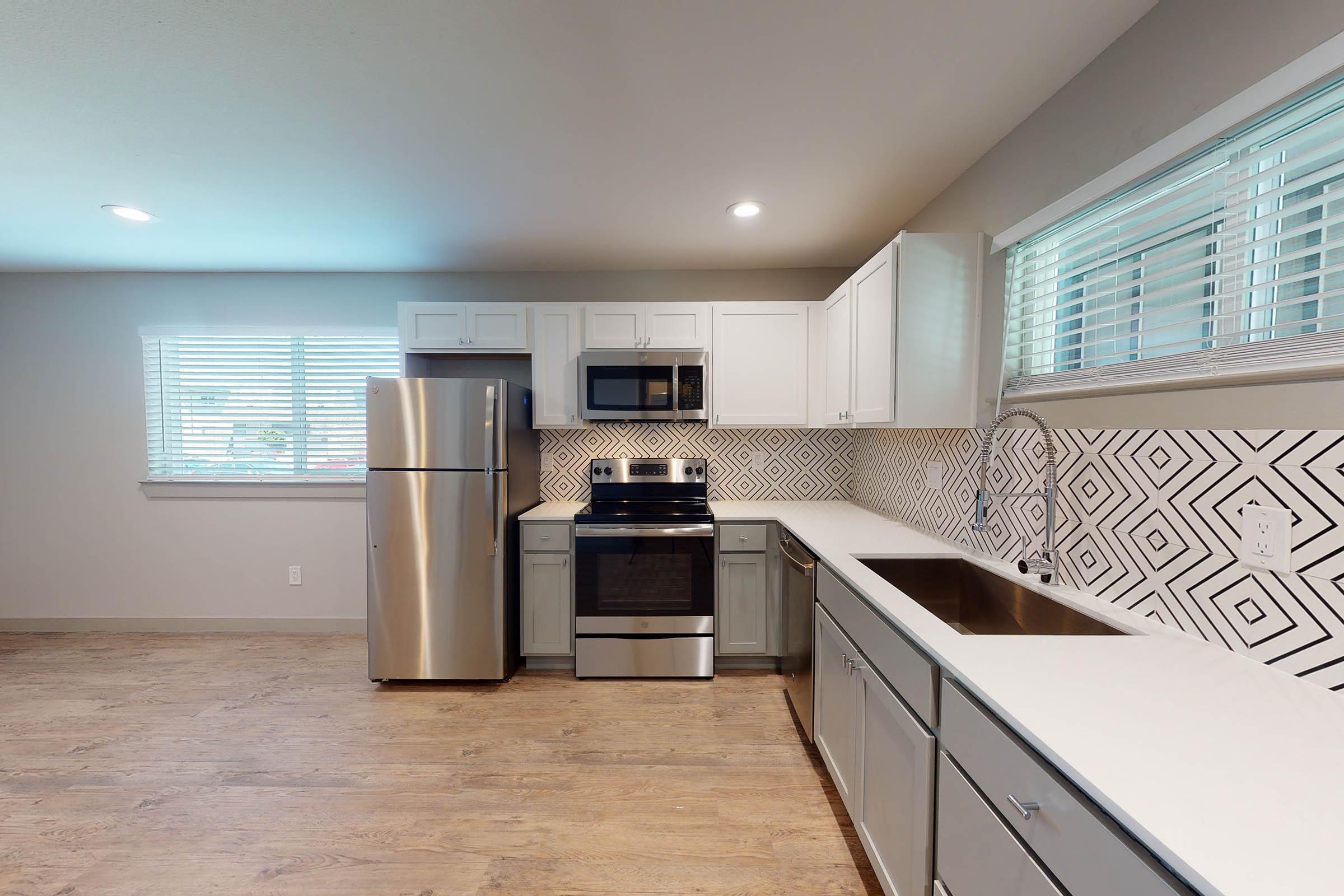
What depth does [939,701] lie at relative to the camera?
1.17 meters

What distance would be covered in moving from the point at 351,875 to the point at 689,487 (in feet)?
7.60

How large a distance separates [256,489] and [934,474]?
4185 mm

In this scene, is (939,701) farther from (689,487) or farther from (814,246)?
(814,246)

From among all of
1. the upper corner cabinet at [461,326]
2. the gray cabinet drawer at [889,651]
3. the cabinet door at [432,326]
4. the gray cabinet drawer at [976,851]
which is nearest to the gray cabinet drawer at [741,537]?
the gray cabinet drawer at [889,651]

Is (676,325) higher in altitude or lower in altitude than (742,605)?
higher

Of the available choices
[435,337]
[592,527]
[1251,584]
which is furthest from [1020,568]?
[435,337]

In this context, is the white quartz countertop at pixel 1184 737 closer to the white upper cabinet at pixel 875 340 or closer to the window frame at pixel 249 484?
the white upper cabinet at pixel 875 340

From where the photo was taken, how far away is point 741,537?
9.62 ft

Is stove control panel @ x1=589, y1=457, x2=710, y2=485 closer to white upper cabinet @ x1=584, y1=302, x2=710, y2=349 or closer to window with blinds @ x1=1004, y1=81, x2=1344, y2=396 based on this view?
white upper cabinet @ x1=584, y1=302, x2=710, y2=349

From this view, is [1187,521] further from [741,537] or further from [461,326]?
[461,326]

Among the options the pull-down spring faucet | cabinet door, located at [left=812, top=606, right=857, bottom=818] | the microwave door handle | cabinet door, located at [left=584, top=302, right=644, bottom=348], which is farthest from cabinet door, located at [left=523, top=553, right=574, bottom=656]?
the pull-down spring faucet

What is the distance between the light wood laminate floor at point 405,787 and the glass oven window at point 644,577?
0.41 metres

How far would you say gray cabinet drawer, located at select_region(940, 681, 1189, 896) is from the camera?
26.6 inches

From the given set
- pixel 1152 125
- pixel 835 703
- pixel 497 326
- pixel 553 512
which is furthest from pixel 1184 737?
pixel 497 326
